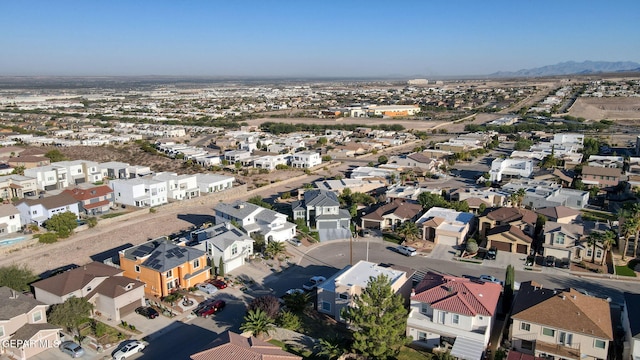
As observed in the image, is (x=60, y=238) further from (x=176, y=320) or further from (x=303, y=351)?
(x=303, y=351)

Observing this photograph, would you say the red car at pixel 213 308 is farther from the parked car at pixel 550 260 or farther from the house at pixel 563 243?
the house at pixel 563 243

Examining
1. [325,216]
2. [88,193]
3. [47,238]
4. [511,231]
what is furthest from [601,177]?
[47,238]

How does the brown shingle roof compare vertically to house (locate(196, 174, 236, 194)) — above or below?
above

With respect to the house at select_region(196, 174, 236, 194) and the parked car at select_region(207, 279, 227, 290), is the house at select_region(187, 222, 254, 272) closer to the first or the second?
the parked car at select_region(207, 279, 227, 290)

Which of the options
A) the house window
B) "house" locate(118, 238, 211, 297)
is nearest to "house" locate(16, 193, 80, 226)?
"house" locate(118, 238, 211, 297)

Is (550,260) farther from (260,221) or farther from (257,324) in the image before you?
(257,324)

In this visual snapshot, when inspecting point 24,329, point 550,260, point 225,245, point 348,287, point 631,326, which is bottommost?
point 550,260

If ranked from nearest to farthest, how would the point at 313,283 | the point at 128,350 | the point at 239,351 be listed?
the point at 239,351 → the point at 128,350 → the point at 313,283
